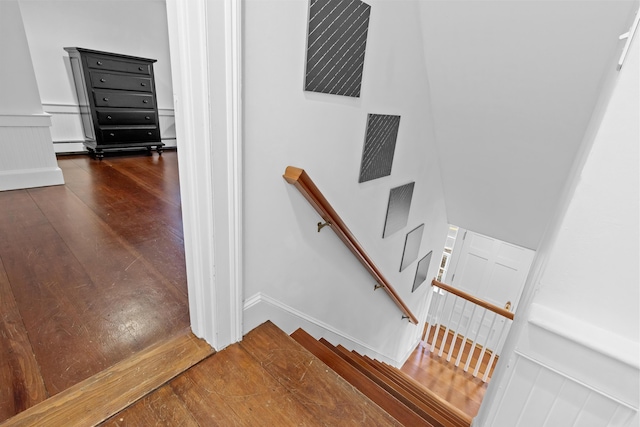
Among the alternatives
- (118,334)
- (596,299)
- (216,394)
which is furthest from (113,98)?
(596,299)

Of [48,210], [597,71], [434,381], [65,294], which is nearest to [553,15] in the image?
[597,71]

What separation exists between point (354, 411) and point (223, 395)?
1.51ft

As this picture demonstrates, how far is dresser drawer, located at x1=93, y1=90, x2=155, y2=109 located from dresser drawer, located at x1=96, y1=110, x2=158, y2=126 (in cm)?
8

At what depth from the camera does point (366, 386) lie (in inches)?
57.7

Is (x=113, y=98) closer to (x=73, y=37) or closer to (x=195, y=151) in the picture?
(x=73, y=37)

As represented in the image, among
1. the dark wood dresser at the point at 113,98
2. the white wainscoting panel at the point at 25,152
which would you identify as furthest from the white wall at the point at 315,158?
the dark wood dresser at the point at 113,98

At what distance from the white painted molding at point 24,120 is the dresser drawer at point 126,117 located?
1.27 metres

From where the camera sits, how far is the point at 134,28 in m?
4.08

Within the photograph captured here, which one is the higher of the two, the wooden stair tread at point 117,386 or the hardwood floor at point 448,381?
the wooden stair tread at point 117,386

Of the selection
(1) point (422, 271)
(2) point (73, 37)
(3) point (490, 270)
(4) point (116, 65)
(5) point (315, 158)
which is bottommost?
(3) point (490, 270)

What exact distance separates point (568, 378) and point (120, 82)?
4521mm

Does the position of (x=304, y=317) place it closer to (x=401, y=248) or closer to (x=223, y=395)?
(x=223, y=395)

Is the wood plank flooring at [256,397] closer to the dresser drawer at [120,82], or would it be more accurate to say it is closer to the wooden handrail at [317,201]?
the wooden handrail at [317,201]

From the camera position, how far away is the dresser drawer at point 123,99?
356 cm
